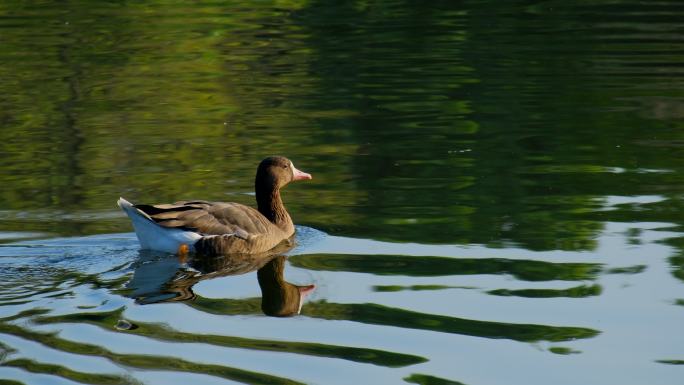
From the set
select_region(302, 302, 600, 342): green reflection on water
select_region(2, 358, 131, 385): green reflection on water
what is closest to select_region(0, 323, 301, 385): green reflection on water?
select_region(2, 358, 131, 385): green reflection on water

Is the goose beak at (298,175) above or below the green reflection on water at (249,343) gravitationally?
above

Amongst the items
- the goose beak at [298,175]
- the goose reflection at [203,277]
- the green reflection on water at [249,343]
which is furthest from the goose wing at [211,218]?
the green reflection on water at [249,343]

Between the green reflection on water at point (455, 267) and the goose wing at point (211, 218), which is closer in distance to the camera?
the green reflection on water at point (455, 267)

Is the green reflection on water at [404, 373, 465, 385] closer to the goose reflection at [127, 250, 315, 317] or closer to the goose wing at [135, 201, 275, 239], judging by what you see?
the goose reflection at [127, 250, 315, 317]

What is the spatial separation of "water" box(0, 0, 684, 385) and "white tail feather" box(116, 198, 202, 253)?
132 mm

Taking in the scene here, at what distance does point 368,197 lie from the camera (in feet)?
44.6

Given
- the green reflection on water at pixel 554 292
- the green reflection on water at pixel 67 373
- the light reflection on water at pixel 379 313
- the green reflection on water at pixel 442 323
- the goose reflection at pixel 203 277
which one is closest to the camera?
the green reflection on water at pixel 67 373

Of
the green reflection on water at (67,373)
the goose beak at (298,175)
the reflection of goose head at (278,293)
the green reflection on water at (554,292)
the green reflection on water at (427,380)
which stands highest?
the goose beak at (298,175)

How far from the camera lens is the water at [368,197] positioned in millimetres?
8766

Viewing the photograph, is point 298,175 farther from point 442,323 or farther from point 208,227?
point 442,323

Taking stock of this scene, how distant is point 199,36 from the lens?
2694 centimetres

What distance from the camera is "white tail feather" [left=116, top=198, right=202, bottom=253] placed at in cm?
1145

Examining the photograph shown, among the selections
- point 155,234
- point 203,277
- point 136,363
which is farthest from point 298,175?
point 136,363

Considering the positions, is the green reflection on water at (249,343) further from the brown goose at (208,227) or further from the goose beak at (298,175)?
the goose beak at (298,175)
